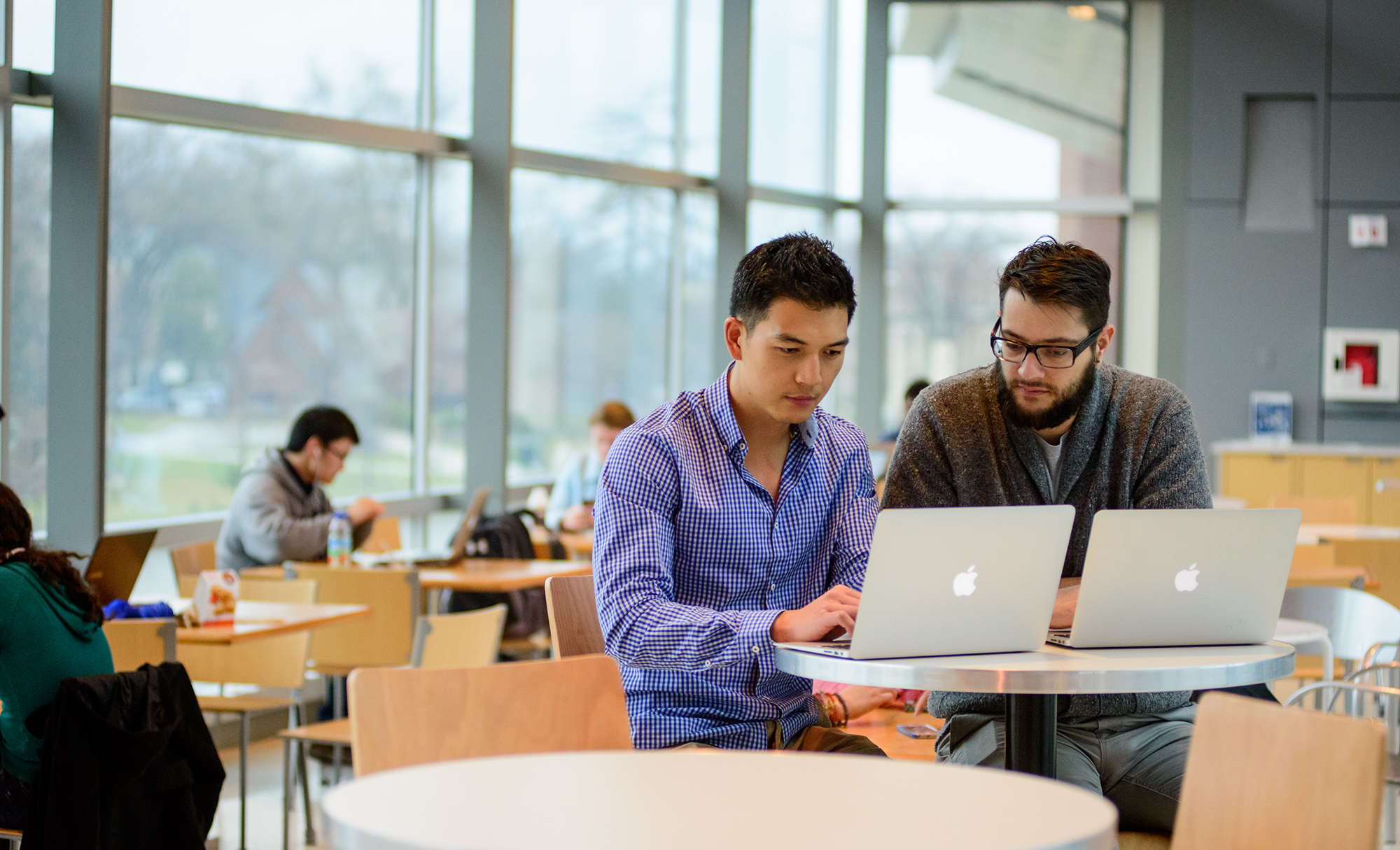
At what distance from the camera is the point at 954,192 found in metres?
10.4

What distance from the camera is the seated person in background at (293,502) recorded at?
17.3ft

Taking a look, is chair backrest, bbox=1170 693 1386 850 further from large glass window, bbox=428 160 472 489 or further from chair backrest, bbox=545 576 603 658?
large glass window, bbox=428 160 472 489

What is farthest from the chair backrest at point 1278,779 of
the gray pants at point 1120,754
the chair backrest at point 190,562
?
the chair backrest at point 190,562

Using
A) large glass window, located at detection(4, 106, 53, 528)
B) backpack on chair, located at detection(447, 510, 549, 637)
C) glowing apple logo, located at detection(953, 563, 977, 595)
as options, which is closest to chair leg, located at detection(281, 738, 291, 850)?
backpack on chair, located at detection(447, 510, 549, 637)

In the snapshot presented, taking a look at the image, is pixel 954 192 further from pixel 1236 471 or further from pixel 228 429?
pixel 228 429

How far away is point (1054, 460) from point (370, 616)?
2.93 metres

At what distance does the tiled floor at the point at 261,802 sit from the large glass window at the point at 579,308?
2.64 meters

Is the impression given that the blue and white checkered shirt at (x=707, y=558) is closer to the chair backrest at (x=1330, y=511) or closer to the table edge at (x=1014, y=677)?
the table edge at (x=1014, y=677)

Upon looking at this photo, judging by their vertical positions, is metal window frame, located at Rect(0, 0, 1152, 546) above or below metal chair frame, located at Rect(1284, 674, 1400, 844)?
above

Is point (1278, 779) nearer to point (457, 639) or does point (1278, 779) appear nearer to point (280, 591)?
point (457, 639)

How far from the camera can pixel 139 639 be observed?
3686mm

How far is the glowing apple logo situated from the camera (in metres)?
1.89

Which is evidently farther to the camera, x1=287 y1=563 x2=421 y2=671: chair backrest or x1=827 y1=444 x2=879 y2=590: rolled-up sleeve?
x1=287 y1=563 x2=421 y2=671: chair backrest

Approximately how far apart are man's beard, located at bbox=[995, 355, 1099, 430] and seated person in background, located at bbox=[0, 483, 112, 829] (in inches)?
81.6
